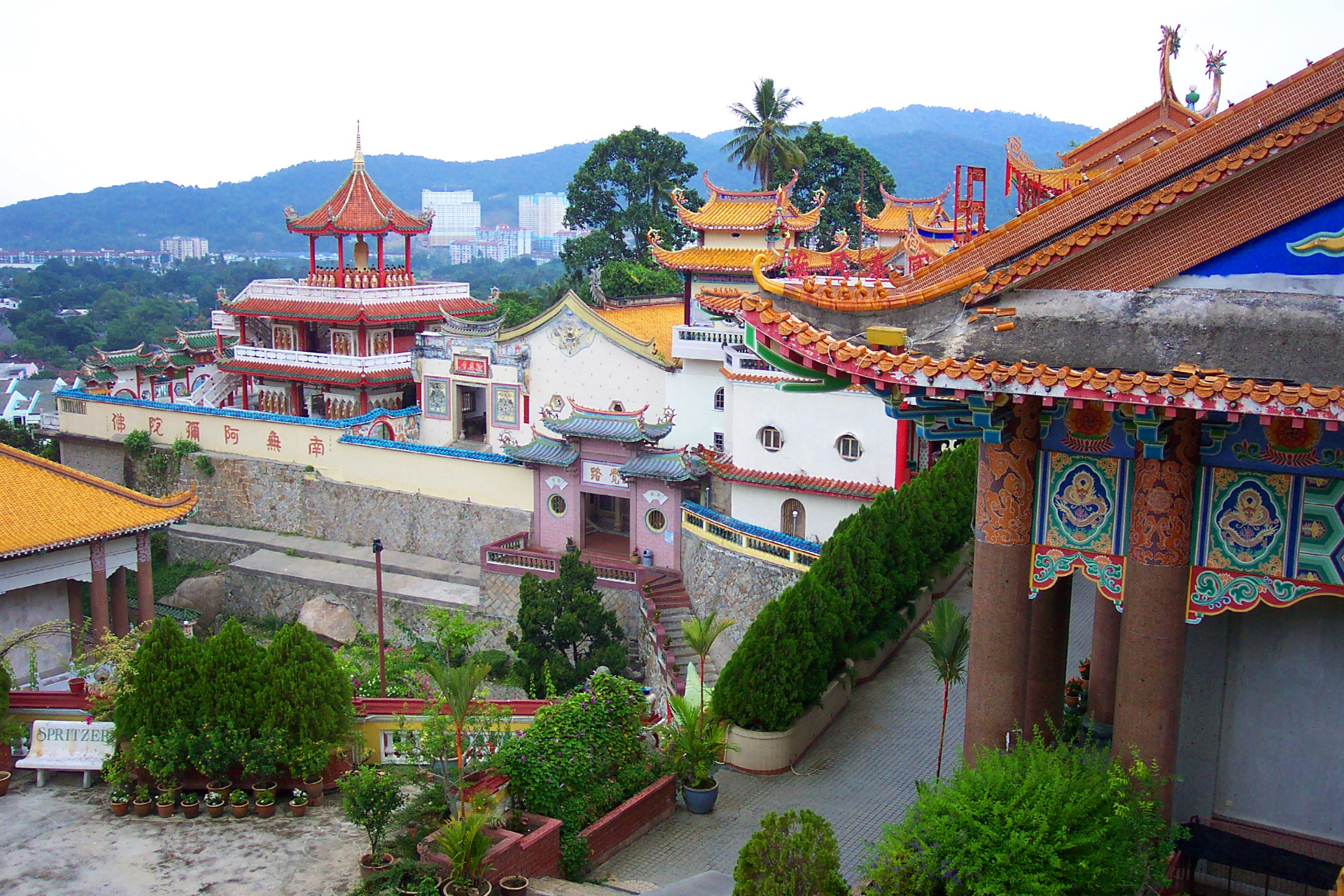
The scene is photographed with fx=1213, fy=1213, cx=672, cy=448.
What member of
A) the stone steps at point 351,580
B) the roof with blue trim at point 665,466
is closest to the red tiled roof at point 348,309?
the stone steps at point 351,580

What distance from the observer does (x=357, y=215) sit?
1638 inches

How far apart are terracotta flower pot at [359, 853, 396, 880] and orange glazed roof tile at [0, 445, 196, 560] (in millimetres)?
13309

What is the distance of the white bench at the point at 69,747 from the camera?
13.9 m

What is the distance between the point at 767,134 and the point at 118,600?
3672 centimetres

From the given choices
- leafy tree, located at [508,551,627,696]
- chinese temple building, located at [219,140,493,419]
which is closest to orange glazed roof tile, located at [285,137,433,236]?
chinese temple building, located at [219,140,493,419]

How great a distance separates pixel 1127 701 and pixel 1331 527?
6.35 ft

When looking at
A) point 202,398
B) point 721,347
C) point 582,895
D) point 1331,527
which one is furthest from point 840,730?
point 202,398

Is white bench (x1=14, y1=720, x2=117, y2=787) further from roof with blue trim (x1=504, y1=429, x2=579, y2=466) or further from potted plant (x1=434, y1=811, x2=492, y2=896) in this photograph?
roof with blue trim (x1=504, y1=429, x2=579, y2=466)

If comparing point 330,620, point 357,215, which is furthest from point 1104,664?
point 357,215

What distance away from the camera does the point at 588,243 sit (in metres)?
60.5

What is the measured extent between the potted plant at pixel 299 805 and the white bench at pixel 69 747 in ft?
8.24

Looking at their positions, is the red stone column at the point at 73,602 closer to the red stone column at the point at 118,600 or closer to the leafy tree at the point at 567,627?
the red stone column at the point at 118,600

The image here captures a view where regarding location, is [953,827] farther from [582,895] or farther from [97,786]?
[97,786]

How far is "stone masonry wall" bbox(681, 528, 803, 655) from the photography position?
23812mm
